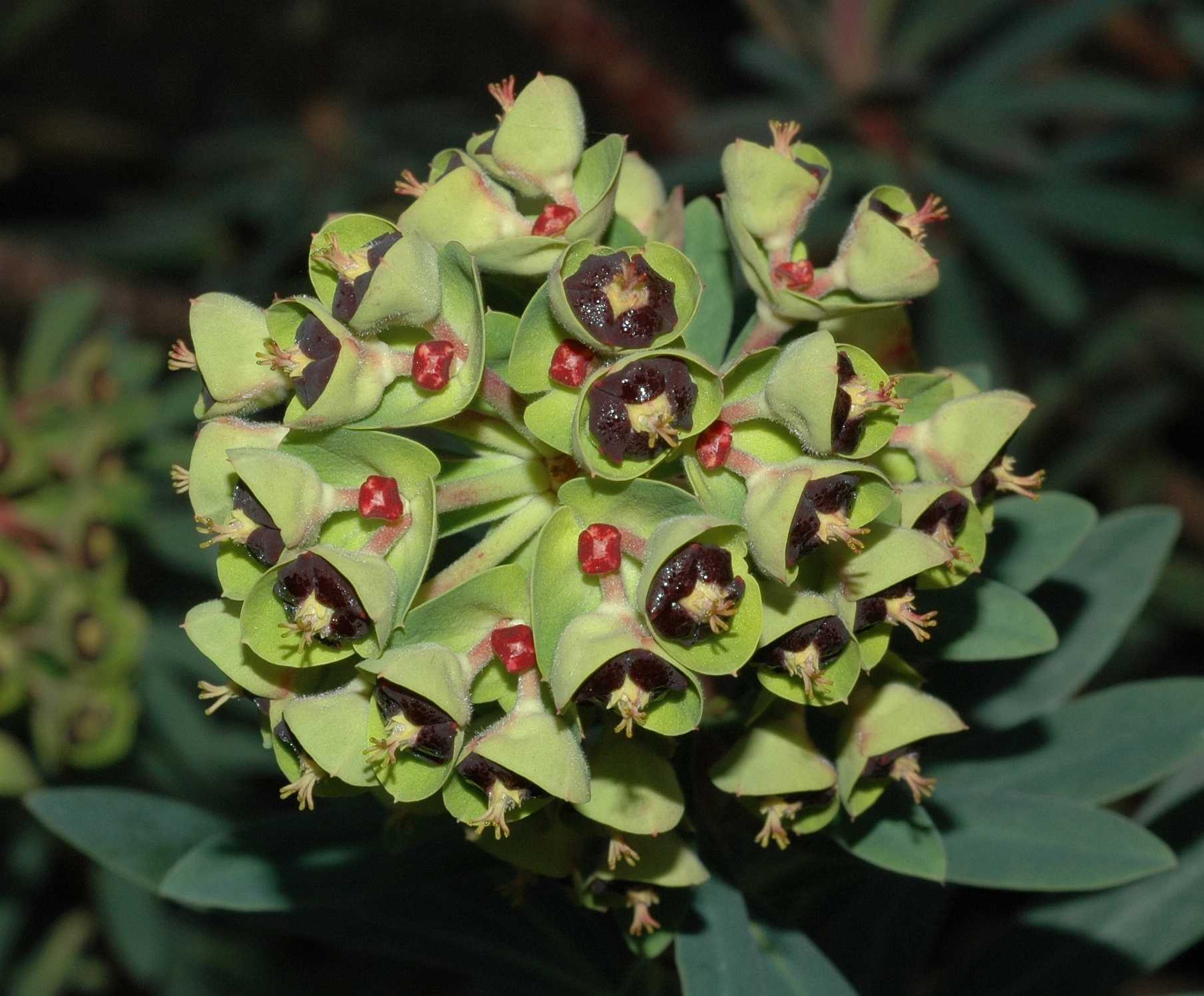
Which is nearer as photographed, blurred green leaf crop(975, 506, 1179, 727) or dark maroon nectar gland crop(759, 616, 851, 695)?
dark maroon nectar gland crop(759, 616, 851, 695)

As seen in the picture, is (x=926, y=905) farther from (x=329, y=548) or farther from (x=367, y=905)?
(x=329, y=548)

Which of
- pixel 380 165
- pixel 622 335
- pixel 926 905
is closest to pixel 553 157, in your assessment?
pixel 622 335

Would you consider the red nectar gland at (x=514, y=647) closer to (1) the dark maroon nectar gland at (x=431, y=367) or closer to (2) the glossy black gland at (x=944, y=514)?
(1) the dark maroon nectar gland at (x=431, y=367)

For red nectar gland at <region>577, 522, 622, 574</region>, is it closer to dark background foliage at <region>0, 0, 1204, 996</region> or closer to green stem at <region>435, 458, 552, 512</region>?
green stem at <region>435, 458, 552, 512</region>

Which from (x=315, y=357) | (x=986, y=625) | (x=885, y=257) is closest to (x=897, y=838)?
(x=986, y=625)

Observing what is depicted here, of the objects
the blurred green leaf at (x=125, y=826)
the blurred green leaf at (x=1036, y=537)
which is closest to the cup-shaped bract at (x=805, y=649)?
the blurred green leaf at (x=1036, y=537)

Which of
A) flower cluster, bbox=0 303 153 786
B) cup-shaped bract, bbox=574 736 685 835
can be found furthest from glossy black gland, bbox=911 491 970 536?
flower cluster, bbox=0 303 153 786
